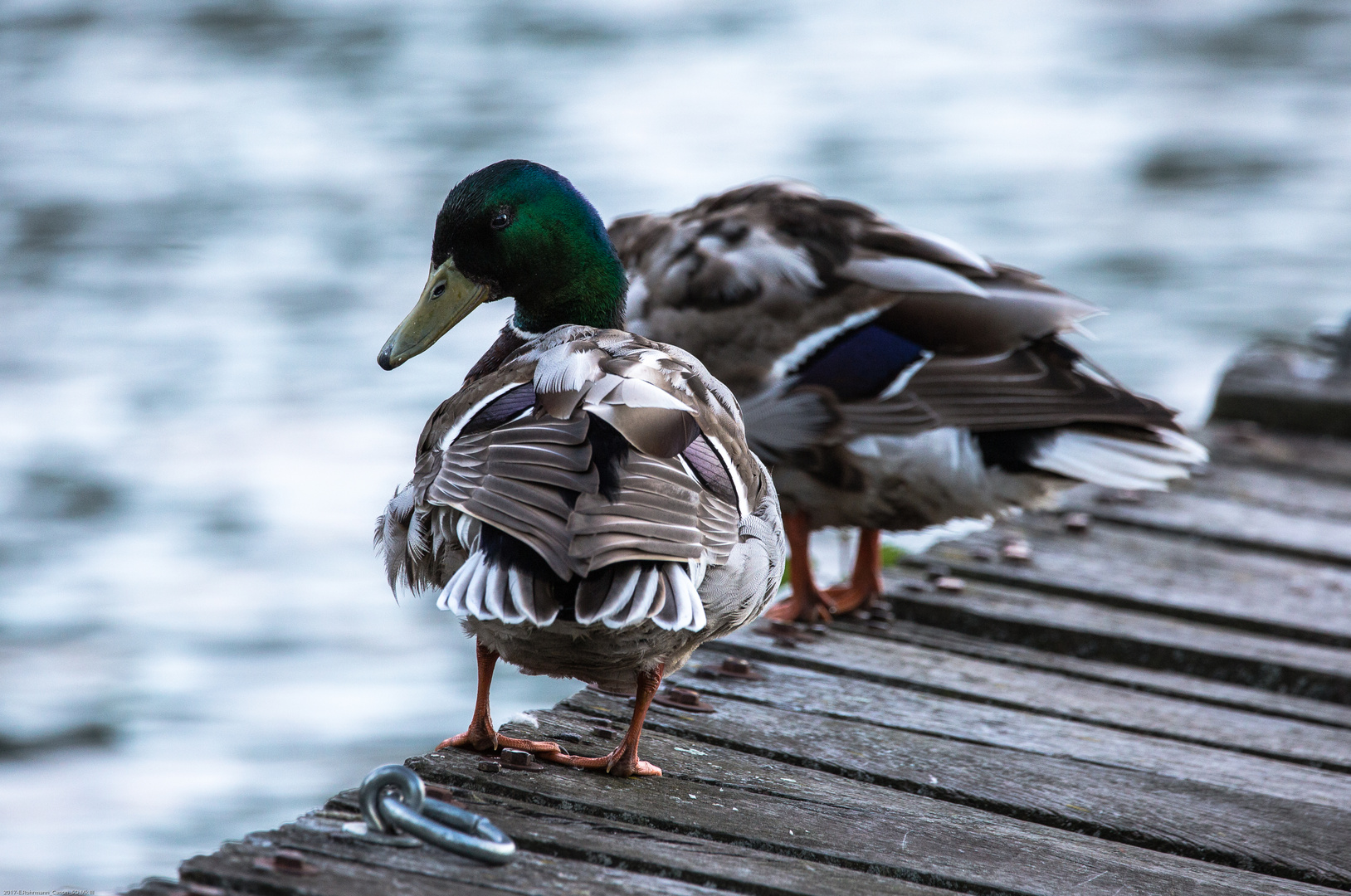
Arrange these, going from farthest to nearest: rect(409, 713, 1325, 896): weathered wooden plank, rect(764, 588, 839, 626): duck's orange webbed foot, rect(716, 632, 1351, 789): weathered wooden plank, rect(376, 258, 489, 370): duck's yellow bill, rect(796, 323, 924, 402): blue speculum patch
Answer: rect(796, 323, 924, 402): blue speculum patch < rect(764, 588, 839, 626): duck's orange webbed foot < rect(376, 258, 489, 370): duck's yellow bill < rect(716, 632, 1351, 789): weathered wooden plank < rect(409, 713, 1325, 896): weathered wooden plank

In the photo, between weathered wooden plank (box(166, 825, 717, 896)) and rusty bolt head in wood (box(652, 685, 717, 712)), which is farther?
rusty bolt head in wood (box(652, 685, 717, 712))

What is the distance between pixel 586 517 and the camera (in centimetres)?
219

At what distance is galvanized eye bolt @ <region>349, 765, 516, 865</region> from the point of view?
7.02ft

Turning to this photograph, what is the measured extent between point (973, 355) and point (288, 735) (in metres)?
3.11

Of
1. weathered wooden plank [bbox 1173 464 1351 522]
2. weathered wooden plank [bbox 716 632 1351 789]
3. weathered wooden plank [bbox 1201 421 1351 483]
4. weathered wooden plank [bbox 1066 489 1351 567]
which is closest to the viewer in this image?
weathered wooden plank [bbox 716 632 1351 789]

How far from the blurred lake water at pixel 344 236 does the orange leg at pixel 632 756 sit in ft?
9.67

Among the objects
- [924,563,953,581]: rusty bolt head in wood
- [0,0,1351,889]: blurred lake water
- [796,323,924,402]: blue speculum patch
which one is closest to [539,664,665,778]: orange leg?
[924,563,953,581]: rusty bolt head in wood

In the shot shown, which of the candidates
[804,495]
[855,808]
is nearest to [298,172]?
[804,495]

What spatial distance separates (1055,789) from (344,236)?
895cm

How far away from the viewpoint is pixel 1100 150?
1323cm

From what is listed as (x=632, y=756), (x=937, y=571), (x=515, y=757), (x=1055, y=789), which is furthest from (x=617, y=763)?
(x=937, y=571)

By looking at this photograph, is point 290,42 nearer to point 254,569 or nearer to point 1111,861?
point 254,569

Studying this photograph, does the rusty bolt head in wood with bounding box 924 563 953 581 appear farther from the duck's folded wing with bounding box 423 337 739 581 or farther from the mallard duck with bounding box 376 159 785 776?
the duck's folded wing with bounding box 423 337 739 581

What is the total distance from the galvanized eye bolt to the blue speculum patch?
2054 mm
